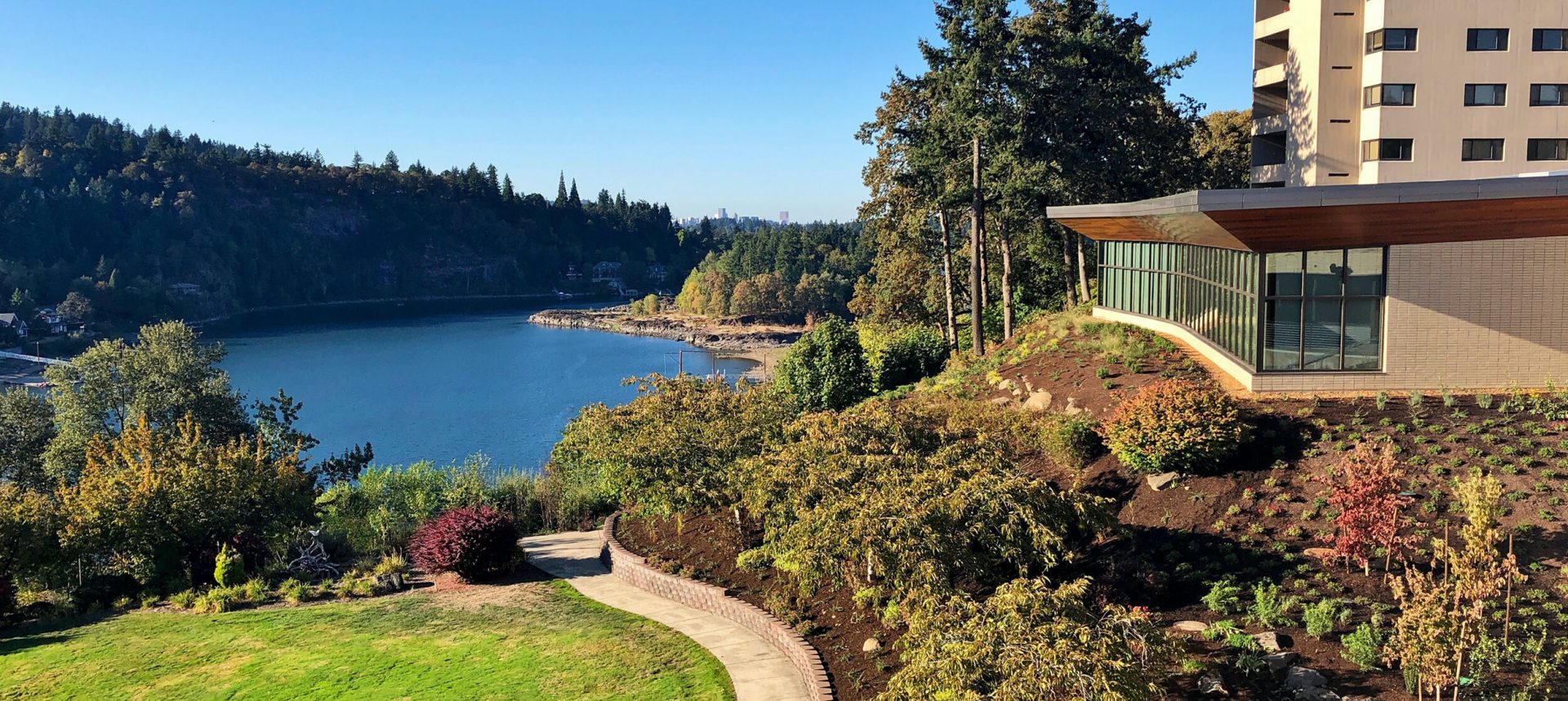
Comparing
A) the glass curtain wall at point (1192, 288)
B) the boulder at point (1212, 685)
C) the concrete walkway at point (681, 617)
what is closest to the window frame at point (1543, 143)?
the glass curtain wall at point (1192, 288)

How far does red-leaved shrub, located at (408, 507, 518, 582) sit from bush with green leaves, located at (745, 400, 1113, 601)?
5479 millimetres

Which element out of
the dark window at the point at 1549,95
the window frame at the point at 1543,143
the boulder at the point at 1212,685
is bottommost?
the boulder at the point at 1212,685

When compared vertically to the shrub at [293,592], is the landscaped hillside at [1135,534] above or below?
above

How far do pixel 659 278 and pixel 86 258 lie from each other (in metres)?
95.5

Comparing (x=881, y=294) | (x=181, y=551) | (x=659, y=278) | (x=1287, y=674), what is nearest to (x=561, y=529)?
(x=181, y=551)

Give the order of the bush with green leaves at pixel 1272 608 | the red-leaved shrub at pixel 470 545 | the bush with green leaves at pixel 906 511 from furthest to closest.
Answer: the red-leaved shrub at pixel 470 545, the bush with green leaves at pixel 906 511, the bush with green leaves at pixel 1272 608

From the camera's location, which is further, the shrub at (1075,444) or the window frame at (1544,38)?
the window frame at (1544,38)

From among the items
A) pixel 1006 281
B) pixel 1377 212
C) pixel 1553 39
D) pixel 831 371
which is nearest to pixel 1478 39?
pixel 1553 39

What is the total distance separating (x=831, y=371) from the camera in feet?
95.9

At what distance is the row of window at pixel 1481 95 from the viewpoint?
1145 inches

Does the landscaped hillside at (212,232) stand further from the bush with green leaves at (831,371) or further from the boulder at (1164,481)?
the boulder at (1164,481)

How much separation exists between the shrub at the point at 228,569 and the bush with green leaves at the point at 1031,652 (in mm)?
13579

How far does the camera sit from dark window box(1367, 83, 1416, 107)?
2997 centimetres

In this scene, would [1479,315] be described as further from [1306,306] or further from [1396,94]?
[1396,94]
